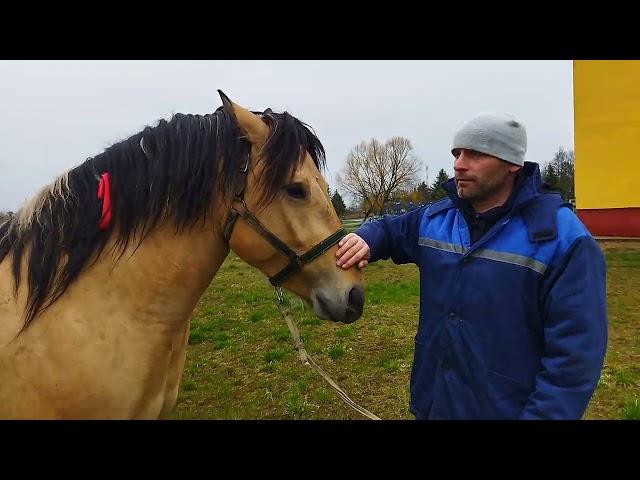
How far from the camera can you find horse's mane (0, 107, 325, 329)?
Answer: 6.98ft

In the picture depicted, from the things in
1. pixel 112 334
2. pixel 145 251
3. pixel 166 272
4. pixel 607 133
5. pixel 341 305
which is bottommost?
pixel 112 334

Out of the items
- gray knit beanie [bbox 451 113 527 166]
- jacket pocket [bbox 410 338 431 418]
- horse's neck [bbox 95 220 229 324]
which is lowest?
jacket pocket [bbox 410 338 431 418]

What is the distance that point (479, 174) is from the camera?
1973mm

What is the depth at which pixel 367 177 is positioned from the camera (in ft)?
118

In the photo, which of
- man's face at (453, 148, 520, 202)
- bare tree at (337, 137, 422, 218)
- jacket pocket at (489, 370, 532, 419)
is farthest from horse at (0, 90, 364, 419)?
bare tree at (337, 137, 422, 218)

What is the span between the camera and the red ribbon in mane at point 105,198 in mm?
2143

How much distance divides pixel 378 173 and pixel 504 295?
36.4 m

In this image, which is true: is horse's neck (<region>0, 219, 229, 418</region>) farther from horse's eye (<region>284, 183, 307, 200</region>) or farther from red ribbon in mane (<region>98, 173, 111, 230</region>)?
horse's eye (<region>284, 183, 307, 200</region>)

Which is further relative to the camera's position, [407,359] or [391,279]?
[391,279]

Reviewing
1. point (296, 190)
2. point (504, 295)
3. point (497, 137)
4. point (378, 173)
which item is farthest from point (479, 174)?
point (378, 173)

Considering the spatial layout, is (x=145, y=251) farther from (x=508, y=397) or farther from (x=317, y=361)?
(x=317, y=361)

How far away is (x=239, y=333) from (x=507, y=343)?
6.61m

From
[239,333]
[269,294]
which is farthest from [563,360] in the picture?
[269,294]

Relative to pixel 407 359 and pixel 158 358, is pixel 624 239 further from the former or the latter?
pixel 158 358
